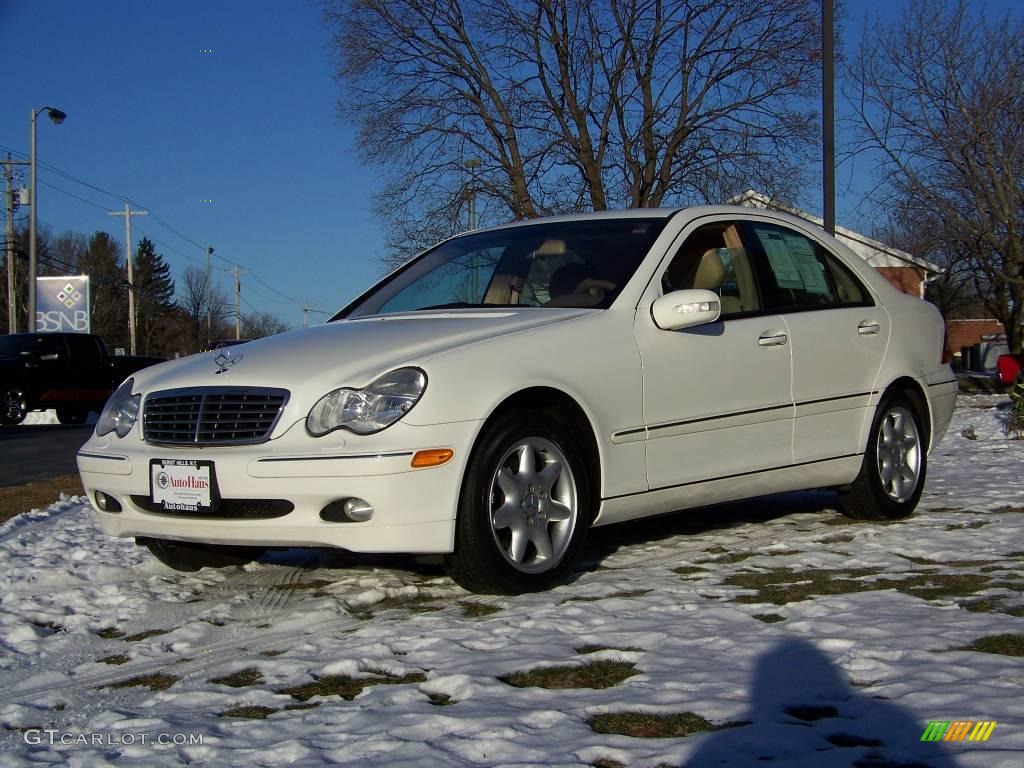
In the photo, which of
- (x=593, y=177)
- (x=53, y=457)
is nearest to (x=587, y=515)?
(x=53, y=457)

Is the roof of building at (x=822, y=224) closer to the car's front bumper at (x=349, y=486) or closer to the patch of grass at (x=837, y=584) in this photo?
the patch of grass at (x=837, y=584)

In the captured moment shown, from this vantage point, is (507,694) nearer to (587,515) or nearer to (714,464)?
(587,515)

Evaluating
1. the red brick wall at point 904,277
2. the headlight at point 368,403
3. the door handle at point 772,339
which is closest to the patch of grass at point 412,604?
the headlight at point 368,403

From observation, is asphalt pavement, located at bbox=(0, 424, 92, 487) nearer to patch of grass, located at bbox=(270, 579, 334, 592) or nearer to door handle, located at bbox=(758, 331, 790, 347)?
patch of grass, located at bbox=(270, 579, 334, 592)

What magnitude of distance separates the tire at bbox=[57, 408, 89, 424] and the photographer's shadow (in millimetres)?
22642

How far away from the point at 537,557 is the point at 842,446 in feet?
6.84

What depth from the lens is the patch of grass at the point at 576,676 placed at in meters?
3.35

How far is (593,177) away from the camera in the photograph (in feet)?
66.9

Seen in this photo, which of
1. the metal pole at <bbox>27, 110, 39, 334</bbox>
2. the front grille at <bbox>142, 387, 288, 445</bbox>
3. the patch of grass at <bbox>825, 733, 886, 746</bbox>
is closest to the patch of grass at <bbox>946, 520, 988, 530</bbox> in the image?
the patch of grass at <bbox>825, 733, 886, 746</bbox>

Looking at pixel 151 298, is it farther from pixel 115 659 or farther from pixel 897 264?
pixel 115 659

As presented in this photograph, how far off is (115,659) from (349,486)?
97 centimetres

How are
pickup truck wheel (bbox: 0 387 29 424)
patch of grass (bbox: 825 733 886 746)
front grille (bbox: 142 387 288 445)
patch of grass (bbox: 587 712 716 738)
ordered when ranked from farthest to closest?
pickup truck wheel (bbox: 0 387 29 424) < front grille (bbox: 142 387 288 445) < patch of grass (bbox: 587 712 716 738) < patch of grass (bbox: 825 733 886 746)

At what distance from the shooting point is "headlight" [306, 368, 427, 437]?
4.30 meters

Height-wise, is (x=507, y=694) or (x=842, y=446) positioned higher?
(x=842, y=446)
